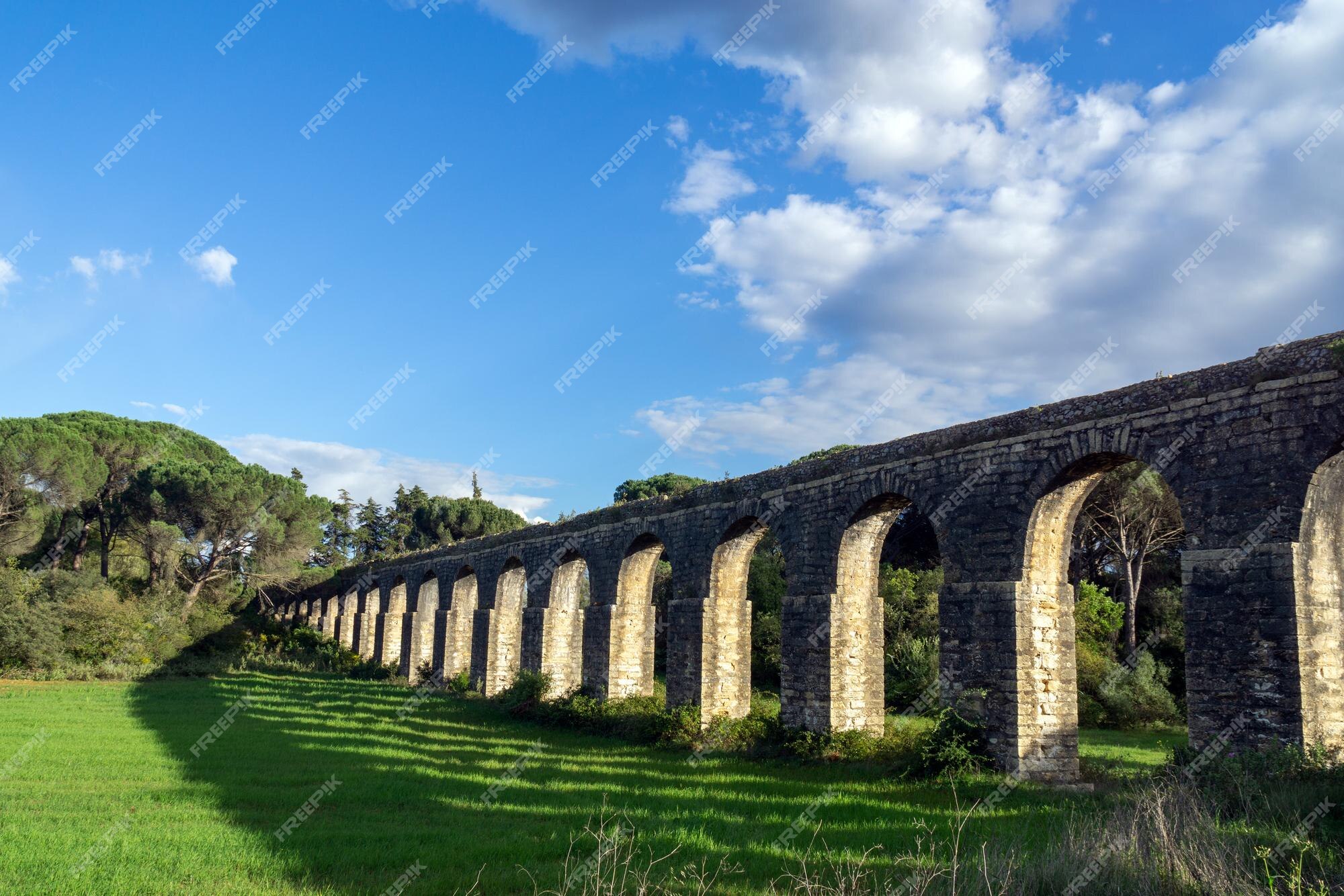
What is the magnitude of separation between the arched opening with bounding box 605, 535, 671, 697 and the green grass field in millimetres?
2176

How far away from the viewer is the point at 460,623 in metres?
29.2

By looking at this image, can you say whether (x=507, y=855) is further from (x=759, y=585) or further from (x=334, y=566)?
(x=334, y=566)

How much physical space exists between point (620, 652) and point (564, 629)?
378cm

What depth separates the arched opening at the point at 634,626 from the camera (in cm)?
1911

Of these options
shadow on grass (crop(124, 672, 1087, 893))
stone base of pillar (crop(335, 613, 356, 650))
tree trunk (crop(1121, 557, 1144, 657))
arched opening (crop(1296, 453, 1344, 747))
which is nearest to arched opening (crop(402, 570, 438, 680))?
stone base of pillar (crop(335, 613, 356, 650))

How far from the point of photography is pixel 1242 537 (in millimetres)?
9203

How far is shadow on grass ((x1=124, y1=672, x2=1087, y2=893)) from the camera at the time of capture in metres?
7.34

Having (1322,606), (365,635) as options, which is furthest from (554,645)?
(365,635)

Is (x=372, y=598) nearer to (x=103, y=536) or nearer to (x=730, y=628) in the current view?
(x=103, y=536)

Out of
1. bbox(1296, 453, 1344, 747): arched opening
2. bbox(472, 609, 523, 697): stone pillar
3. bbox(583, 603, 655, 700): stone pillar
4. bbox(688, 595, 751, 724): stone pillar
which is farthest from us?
bbox(472, 609, 523, 697): stone pillar

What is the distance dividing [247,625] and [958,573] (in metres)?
38.0

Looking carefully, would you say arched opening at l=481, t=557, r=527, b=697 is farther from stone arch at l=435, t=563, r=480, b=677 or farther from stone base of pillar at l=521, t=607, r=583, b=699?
stone arch at l=435, t=563, r=480, b=677

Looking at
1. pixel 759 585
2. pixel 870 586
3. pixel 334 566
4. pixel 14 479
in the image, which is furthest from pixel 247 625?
pixel 870 586

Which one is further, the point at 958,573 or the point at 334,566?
the point at 334,566
